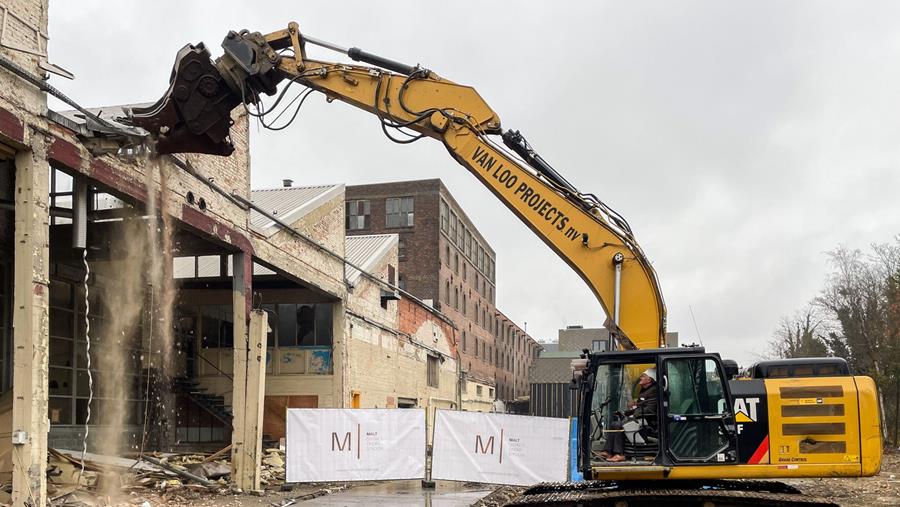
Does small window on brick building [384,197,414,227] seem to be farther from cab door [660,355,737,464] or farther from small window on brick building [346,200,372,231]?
cab door [660,355,737,464]

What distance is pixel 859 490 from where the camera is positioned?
17.9m

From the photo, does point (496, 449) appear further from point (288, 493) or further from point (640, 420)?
point (640, 420)

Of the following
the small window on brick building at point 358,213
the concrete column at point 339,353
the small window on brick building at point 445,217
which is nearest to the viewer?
the concrete column at point 339,353

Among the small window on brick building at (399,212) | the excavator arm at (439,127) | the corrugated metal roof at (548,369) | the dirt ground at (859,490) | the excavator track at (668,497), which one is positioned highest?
the small window on brick building at (399,212)

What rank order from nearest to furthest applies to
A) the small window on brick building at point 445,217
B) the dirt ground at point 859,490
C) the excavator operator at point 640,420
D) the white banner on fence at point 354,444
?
1. the excavator operator at point 640,420
2. the dirt ground at point 859,490
3. the white banner on fence at point 354,444
4. the small window on brick building at point 445,217

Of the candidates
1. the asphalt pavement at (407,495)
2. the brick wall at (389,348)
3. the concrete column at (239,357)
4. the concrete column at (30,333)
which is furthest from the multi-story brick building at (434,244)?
the concrete column at (30,333)

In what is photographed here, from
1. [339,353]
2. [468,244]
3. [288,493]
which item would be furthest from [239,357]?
[468,244]

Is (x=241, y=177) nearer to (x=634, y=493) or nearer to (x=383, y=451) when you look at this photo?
(x=383, y=451)

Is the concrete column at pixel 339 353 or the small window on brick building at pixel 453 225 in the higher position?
the small window on brick building at pixel 453 225

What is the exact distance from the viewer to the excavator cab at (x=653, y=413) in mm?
8234

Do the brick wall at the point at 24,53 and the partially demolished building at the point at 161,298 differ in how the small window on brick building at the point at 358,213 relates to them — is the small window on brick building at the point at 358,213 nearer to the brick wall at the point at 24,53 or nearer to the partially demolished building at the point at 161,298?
the partially demolished building at the point at 161,298

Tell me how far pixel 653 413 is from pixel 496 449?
921 cm

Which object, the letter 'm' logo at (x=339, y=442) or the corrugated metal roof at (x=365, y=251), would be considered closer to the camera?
the letter 'm' logo at (x=339, y=442)

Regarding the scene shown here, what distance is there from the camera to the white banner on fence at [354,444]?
16172mm
